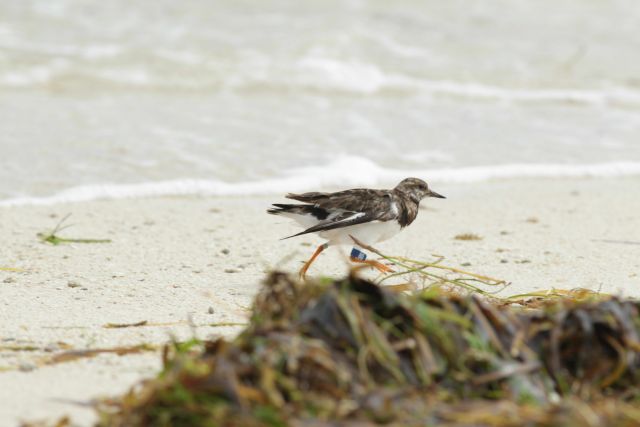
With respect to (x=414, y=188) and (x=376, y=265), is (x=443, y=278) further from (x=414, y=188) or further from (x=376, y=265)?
(x=414, y=188)

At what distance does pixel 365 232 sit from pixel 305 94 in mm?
5608

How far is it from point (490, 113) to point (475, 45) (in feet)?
10.8

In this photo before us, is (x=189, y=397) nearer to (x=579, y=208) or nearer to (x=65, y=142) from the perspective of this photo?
(x=579, y=208)

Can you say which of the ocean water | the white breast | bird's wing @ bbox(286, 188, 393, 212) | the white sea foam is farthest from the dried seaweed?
the ocean water

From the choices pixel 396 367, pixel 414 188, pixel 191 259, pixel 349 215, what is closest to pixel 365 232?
pixel 349 215

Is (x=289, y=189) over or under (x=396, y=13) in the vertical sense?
under

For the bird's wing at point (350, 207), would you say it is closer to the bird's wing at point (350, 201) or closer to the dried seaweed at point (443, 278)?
the bird's wing at point (350, 201)

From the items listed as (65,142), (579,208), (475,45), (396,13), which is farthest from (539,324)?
(396,13)

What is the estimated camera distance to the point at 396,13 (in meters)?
13.5

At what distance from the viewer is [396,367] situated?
2.47m

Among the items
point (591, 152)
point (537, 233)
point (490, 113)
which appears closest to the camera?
point (537, 233)

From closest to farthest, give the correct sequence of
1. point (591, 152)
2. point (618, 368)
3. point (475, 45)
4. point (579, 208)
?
1. point (618, 368)
2. point (579, 208)
3. point (591, 152)
4. point (475, 45)

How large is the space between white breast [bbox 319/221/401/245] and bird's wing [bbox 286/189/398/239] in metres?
0.04

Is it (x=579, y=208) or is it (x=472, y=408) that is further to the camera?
(x=579, y=208)
